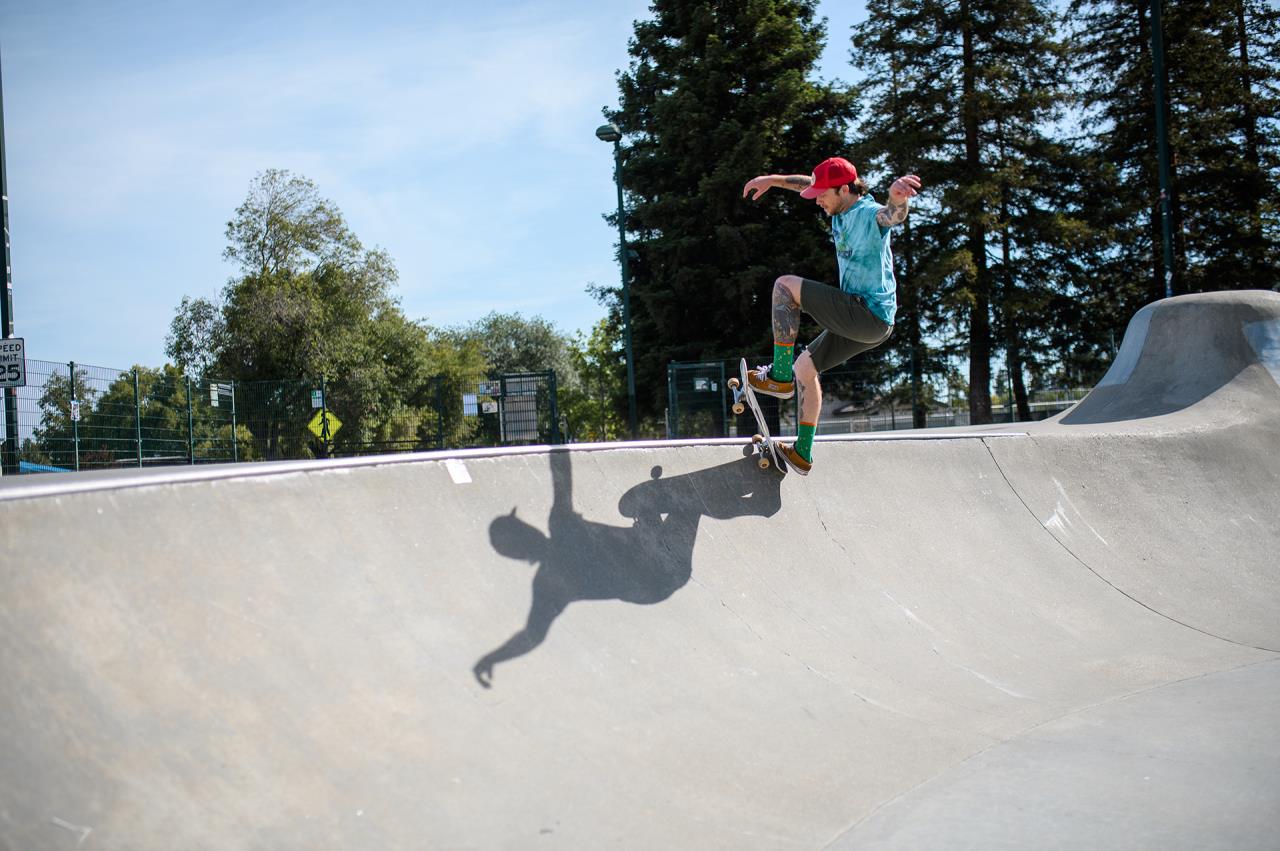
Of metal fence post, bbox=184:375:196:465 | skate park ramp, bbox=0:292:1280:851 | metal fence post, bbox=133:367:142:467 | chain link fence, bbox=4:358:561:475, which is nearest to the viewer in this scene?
skate park ramp, bbox=0:292:1280:851

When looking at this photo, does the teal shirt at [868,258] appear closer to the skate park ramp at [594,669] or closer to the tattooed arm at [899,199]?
the tattooed arm at [899,199]

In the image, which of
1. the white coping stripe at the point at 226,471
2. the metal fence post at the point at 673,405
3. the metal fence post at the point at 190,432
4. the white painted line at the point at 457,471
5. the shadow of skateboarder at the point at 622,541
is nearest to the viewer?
the white coping stripe at the point at 226,471

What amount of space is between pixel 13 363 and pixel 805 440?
39.9ft

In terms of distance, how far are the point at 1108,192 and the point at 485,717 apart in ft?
95.2

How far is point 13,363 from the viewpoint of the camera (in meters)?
12.7

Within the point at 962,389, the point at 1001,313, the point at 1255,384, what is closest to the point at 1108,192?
the point at 1001,313

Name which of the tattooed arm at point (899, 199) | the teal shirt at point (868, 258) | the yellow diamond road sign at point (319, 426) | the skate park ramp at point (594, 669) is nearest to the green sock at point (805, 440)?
the skate park ramp at point (594, 669)

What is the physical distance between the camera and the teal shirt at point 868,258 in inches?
190

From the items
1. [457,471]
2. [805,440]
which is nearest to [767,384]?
[805,440]

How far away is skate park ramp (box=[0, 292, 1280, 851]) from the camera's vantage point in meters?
2.29

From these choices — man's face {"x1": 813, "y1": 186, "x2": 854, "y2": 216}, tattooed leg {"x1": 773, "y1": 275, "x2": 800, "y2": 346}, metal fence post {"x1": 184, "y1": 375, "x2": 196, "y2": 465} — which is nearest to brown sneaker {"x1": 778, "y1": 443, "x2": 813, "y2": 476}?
tattooed leg {"x1": 773, "y1": 275, "x2": 800, "y2": 346}

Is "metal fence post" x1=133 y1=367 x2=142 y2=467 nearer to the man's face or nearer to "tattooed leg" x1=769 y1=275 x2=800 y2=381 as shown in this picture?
"tattooed leg" x1=769 y1=275 x2=800 y2=381

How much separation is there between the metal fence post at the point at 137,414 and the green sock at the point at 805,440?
1637 centimetres

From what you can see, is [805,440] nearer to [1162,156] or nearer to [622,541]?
[622,541]
